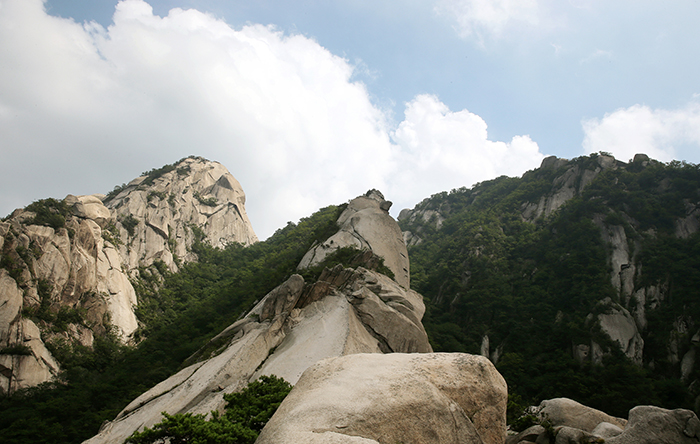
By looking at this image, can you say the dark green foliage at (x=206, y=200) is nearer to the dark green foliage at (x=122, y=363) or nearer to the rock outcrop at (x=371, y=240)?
the dark green foliage at (x=122, y=363)

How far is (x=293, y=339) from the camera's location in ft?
66.8

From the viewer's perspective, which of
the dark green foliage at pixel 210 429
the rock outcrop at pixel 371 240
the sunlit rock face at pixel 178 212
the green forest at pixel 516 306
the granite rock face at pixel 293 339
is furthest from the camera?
the sunlit rock face at pixel 178 212

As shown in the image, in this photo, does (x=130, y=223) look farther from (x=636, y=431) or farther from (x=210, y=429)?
(x=636, y=431)

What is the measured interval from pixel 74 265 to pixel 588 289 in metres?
50.8

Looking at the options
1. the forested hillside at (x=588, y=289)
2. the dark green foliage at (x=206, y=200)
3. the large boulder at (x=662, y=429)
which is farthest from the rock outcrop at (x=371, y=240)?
the dark green foliage at (x=206, y=200)

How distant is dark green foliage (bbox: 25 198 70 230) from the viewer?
3814cm

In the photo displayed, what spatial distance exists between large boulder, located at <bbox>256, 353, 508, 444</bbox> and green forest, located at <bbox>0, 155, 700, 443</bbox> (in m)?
11.1

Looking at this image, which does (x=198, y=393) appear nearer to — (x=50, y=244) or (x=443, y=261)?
(x=50, y=244)

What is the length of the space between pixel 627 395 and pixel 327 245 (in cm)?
2453

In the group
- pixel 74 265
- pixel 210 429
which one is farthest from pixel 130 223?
pixel 210 429

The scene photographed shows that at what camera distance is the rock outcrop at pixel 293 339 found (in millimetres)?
16891

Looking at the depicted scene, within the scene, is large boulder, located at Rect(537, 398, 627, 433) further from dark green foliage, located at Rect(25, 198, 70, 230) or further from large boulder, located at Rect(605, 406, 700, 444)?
dark green foliage, located at Rect(25, 198, 70, 230)

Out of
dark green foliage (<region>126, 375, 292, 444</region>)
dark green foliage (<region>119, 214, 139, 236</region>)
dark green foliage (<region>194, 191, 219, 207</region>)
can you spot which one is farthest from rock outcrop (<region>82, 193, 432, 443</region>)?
dark green foliage (<region>194, 191, 219, 207</region>)

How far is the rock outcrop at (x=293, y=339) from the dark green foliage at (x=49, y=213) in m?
27.6
